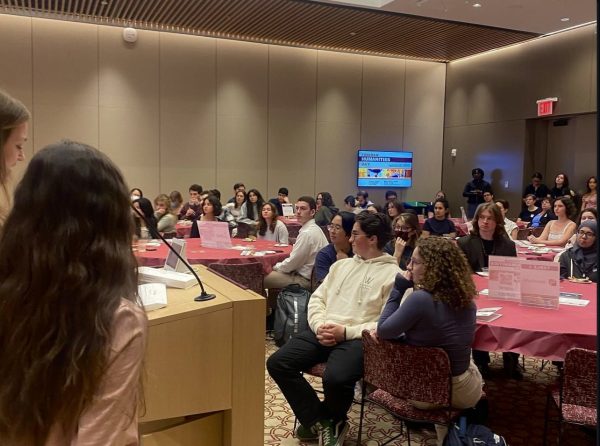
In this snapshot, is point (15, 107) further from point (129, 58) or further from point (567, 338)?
point (129, 58)

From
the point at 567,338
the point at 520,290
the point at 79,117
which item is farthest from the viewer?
the point at 79,117

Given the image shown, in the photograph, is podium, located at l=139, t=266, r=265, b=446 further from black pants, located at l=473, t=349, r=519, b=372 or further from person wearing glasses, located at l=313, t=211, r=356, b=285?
black pants, located at l=473, t=349, r=519, b=372

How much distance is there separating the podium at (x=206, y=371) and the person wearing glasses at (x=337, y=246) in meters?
2.49

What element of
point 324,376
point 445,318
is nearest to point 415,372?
point 445,318

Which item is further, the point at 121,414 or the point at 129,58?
the point at 129,58

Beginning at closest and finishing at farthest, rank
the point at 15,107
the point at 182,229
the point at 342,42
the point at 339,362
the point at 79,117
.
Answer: the point at 15,107 → the point at 339,362 → the point at 182,229 → the point at 79,117 → the point at 342,42

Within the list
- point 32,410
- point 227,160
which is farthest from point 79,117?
point 32,410

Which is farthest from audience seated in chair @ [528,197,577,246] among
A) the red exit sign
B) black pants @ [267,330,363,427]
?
the red exit sign

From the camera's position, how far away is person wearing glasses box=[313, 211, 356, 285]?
4.40m

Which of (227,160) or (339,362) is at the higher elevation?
(227,160)

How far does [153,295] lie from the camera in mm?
1795

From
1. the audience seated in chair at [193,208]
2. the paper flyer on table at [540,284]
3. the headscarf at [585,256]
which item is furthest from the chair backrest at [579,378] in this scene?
the audience seated in chair at [193,208]

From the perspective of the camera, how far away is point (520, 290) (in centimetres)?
351

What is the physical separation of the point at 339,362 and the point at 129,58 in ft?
33.8
